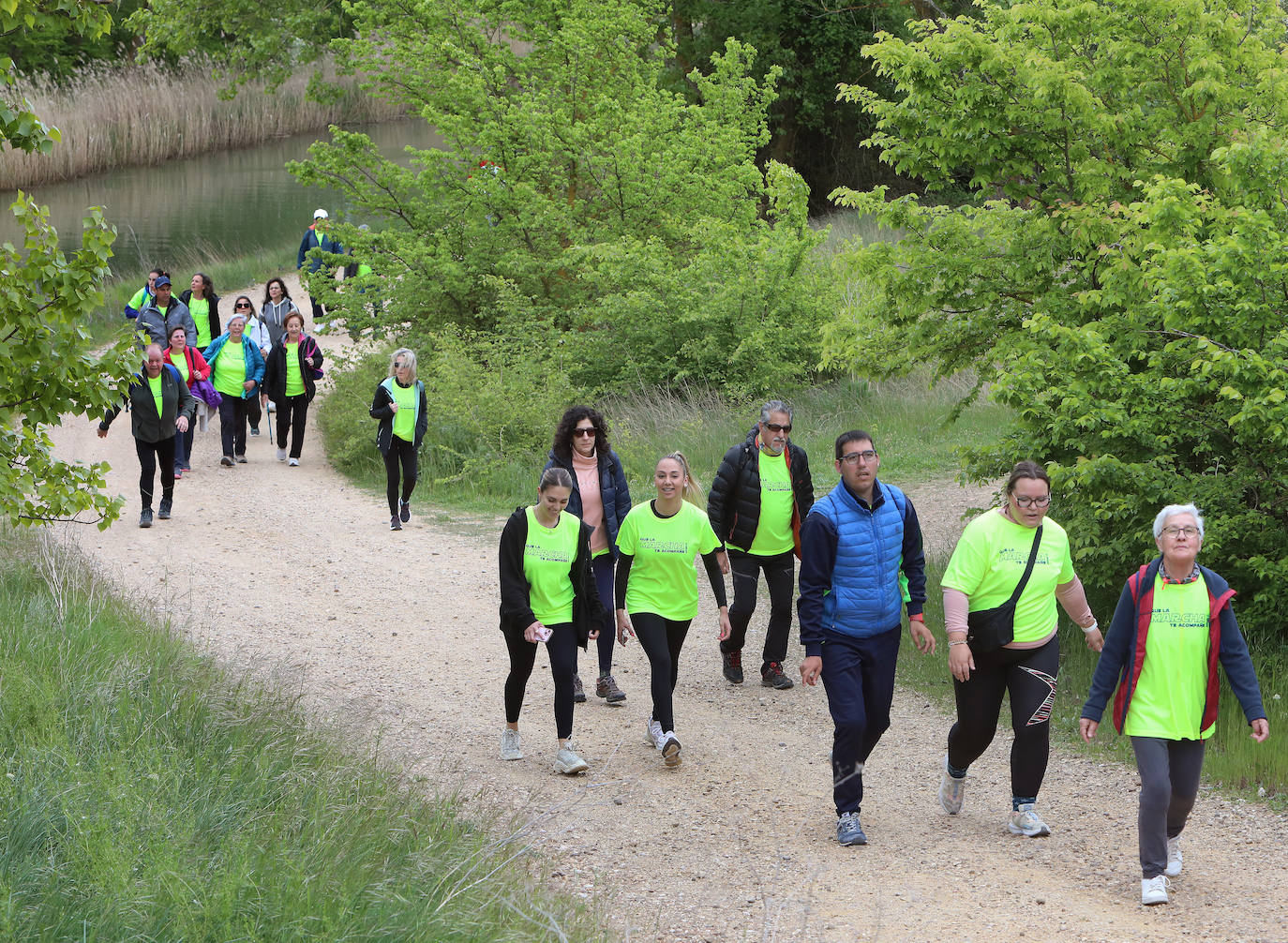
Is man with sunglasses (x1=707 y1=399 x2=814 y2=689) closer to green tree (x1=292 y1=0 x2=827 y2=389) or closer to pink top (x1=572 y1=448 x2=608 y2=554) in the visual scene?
pink top (x1=572 y1=448 x2=608 y2=554)

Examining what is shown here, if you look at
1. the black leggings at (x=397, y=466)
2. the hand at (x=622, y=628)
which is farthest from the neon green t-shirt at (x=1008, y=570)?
the black leggings at (x=397, y=466)

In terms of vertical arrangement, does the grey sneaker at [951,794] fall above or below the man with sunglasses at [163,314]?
below

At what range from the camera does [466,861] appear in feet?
17.4

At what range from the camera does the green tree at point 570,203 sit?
55.1ft

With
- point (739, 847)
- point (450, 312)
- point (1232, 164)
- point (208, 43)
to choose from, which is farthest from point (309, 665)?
point (208, 43)

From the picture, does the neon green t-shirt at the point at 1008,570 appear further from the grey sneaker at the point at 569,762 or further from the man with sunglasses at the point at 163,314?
the man with sunglasses at the point at 163,314

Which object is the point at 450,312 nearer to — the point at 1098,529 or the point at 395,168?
Answer: the point at 395,168

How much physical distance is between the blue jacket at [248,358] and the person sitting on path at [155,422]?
2.26 meters

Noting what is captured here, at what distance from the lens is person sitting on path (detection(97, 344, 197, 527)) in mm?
12555

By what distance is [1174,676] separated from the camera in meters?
5.66

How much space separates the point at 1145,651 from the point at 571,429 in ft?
12.6

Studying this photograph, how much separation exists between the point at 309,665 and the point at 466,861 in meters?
4.23

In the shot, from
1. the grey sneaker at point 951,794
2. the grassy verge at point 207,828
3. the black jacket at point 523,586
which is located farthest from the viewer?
the black jacket at point 523,586

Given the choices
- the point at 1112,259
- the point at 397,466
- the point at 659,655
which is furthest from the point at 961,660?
the point at 397,466
